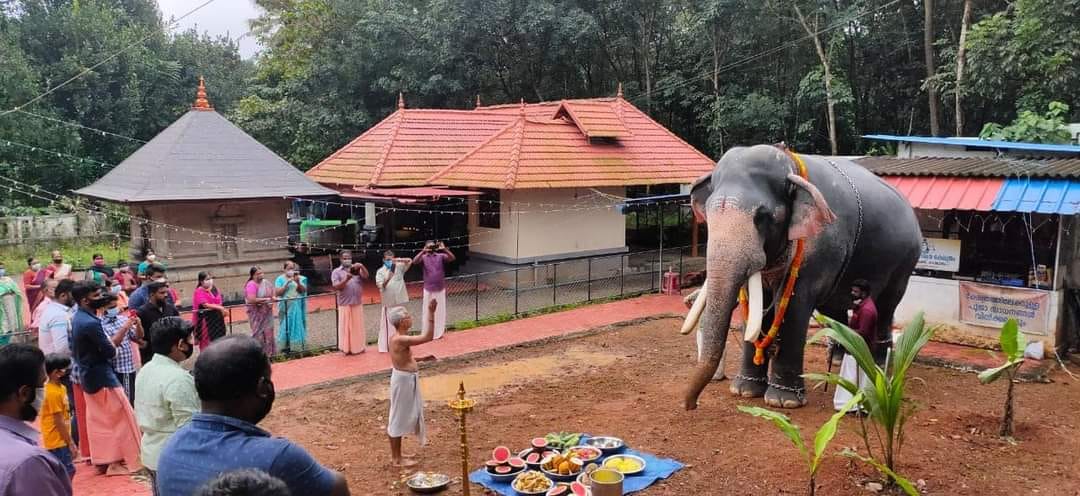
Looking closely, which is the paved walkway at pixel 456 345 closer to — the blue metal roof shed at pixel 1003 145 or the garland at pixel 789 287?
the garland at pixel 789 287

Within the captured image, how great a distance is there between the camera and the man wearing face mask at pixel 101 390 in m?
6.36

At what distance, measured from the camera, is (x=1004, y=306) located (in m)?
11.3

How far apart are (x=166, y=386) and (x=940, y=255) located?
11.6 m

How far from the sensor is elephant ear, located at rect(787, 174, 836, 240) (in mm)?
7329

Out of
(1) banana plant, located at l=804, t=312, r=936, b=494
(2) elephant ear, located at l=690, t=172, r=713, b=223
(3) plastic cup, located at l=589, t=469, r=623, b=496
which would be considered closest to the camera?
(3) plastic cup, located at l=589, t=469, r=623, b=496

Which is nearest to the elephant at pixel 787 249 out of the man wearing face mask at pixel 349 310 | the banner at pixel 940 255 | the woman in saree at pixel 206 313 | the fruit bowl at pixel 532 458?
the fruit bowl at pixel 532 458

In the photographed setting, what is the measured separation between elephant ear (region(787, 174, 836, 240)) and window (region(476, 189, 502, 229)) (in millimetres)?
11219

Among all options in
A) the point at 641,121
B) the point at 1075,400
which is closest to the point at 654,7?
the point at 641,121

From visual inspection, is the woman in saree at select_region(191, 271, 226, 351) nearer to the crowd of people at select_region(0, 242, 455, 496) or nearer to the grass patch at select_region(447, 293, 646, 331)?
the crowd of people at select_region(0, 242, 455, 496)

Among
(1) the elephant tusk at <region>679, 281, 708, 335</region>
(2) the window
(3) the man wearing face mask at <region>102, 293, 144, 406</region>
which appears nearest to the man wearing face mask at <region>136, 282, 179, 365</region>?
(3) the man wearing face mask at <region>102, 293, 144, 406</region>

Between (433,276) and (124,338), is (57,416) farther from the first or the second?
(433,276)

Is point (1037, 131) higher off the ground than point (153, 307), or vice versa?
point (1037, 131)

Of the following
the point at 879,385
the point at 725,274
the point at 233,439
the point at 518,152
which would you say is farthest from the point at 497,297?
the point at 233,439

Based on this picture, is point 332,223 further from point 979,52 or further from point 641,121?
point 979,52
